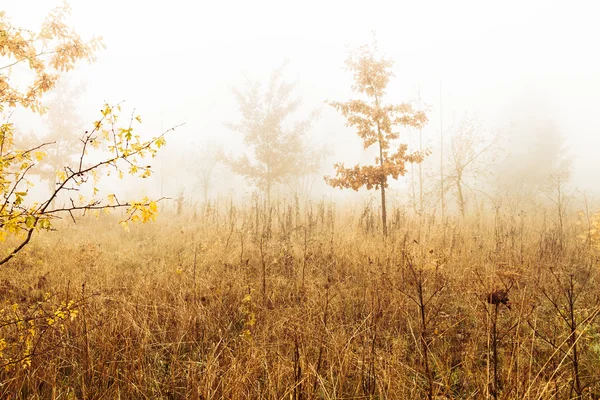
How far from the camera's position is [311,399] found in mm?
1659

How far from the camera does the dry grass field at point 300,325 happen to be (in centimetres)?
185

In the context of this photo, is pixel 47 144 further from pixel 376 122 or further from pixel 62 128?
pixel 62 128

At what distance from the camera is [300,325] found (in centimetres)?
244

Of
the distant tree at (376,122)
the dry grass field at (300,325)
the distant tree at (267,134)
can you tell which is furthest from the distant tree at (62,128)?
the distant tree at (376,122)

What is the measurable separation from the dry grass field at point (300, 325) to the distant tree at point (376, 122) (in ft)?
5.31

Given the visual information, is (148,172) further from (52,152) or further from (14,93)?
(52,152)

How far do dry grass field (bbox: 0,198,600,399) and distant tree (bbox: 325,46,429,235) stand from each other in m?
1.62

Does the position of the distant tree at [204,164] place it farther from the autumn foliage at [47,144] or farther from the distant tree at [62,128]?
the autumn foliage at [47,144]

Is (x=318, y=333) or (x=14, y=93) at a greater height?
(x=14, y=93)

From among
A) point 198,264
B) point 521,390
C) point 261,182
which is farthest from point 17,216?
point 261,182

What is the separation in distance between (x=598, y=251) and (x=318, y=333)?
6027 millimetres

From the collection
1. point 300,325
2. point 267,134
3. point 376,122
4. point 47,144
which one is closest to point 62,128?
point 267,134

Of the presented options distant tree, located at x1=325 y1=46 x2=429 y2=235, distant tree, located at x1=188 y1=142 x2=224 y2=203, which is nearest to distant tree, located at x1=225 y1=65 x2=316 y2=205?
distant tree, located at x1=325 y1=46 x2=429 y2=235

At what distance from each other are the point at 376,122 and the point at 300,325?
587 centimetres
